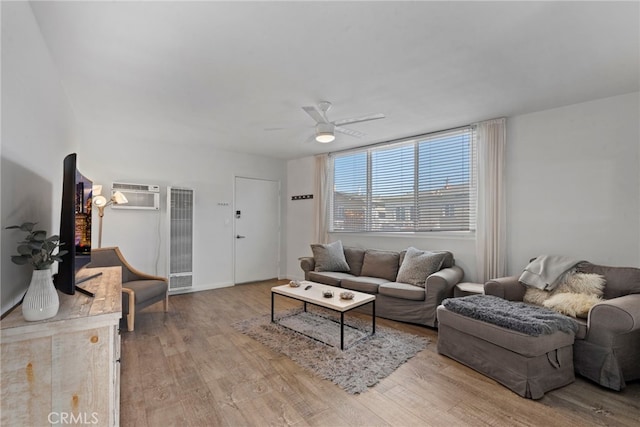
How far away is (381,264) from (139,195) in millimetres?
3735

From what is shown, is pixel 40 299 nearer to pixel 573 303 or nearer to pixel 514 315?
pixel 514 315

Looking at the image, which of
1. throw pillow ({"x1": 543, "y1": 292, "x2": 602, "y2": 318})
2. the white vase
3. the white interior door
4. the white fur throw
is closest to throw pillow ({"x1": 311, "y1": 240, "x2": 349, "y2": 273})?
the white interior door

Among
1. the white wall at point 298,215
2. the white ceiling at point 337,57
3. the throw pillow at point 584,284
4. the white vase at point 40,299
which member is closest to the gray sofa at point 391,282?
the throw pillow at point 584,284

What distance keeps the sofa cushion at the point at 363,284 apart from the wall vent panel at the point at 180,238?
2.60 metres

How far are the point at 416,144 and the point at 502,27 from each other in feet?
8.43

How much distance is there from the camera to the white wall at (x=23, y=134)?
4.52 feet

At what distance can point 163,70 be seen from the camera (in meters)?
2.38

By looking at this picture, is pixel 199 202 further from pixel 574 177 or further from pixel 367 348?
pixel 574 177

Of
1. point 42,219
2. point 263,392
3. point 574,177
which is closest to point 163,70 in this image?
point 42,219

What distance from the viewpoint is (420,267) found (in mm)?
3744

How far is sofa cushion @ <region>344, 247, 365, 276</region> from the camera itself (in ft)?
15.2

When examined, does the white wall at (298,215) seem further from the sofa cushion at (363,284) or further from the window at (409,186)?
the sofa cushion at (363,284)

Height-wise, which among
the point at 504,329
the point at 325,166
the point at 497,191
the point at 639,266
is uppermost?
the point at 325,166

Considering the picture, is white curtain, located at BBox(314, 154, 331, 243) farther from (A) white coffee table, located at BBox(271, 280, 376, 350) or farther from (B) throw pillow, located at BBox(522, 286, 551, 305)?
(B) throw pillow, located at BBox(522, 286, 551, 305)
